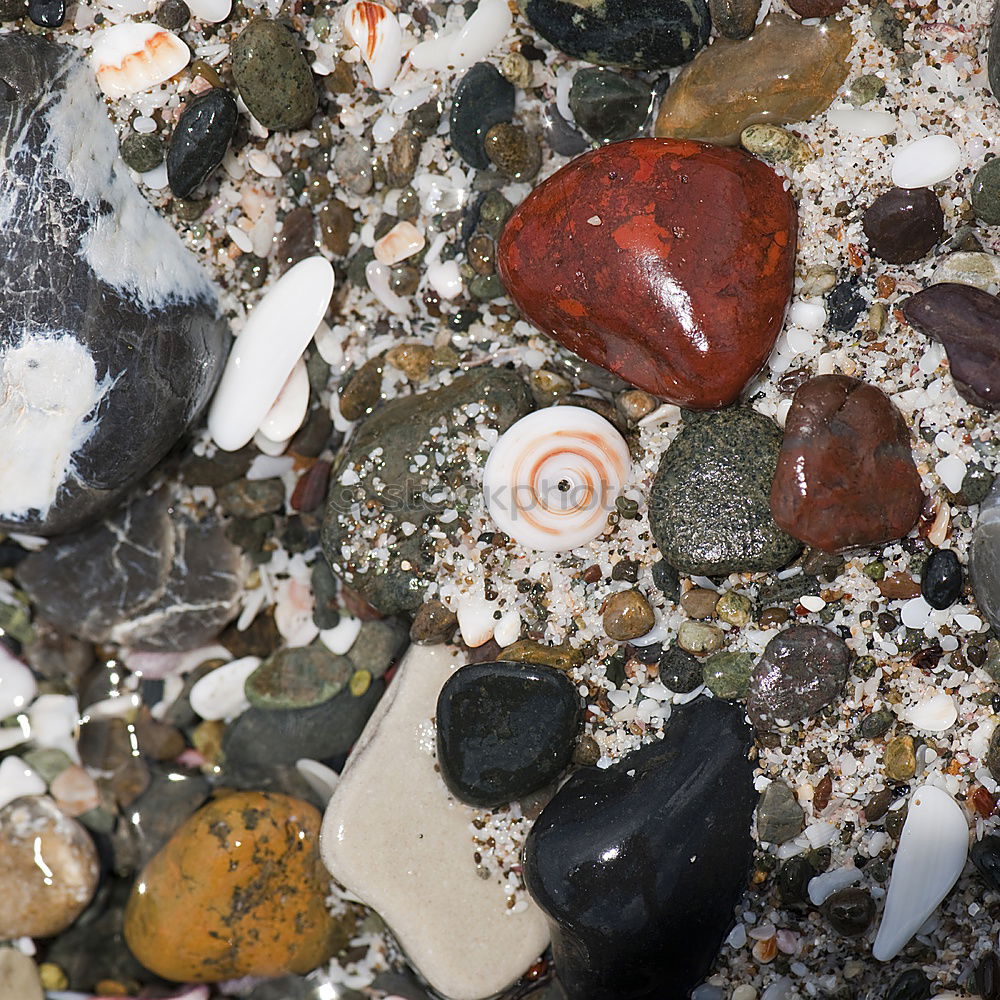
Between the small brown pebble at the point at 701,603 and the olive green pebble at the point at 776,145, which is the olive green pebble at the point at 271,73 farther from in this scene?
the small brown pebble at the point at 701,603

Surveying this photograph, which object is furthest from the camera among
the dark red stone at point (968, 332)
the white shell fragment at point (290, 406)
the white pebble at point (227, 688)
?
the white pebble at point (227, 688)

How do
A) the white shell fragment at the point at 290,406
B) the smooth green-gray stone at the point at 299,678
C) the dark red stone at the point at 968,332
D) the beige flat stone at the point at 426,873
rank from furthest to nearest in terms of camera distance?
1. the smooth green-gray stone at the point at 299,678
2. the white shell fragment at the point at 290,406
3. the beige flat stone at the point at 426,873
4. the dark red stone at the point at 968,332

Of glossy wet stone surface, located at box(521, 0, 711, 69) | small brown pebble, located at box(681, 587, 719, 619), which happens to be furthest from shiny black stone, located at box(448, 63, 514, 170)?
small brown pebble, located at box(681, 587, 719, 619)

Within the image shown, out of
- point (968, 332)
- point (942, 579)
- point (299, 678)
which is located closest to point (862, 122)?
point (968, 332)

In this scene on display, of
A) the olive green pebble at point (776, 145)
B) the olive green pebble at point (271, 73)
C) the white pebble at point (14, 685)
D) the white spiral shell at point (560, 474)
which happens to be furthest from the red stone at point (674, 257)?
the white pebble at point (14, 685)

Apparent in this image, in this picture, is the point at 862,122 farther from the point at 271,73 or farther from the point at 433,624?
the point at 433,624

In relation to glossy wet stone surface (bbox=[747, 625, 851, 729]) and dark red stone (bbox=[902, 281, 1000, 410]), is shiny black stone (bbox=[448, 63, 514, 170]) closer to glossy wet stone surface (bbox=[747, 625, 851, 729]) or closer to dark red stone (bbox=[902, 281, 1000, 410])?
dark red stone (bbox=[902, 281, 1000, 410])
